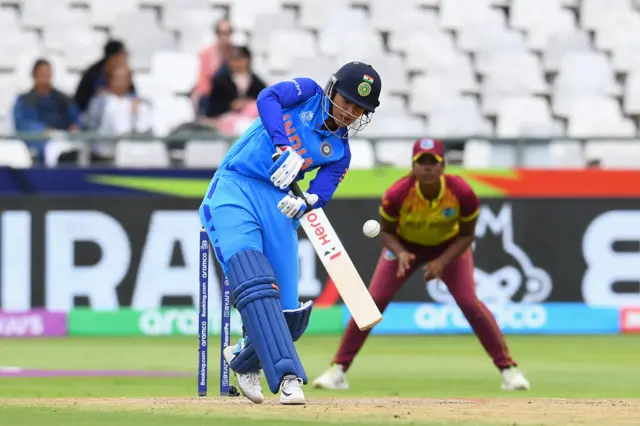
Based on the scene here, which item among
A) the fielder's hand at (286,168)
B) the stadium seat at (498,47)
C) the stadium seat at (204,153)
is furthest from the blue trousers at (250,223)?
the stadium seat at (498,47)

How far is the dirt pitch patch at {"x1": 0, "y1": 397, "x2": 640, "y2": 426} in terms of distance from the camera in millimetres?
6508

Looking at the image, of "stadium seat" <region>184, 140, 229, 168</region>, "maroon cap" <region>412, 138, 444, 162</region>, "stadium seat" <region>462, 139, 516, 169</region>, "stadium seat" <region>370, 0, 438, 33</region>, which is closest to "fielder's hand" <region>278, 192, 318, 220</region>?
"maroon cap" <region>412, 138, 444, 162</region>

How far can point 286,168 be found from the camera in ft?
22.6

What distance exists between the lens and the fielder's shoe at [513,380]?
957 centimetres

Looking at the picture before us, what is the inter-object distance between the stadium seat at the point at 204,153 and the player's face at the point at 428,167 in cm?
489

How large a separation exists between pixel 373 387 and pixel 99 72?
6226mm

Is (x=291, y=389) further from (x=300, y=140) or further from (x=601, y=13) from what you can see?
(x=601, y=13)

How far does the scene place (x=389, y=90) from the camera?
16828mm

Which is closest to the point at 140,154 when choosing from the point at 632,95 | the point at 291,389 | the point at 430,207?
the point at 430,207

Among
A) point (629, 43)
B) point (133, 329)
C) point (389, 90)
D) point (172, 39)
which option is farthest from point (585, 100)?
point (133, 329)

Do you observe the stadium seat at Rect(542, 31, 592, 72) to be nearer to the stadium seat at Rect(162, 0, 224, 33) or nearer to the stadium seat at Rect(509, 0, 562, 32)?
the stadium seat at Rect(509, 0, 562, 32)

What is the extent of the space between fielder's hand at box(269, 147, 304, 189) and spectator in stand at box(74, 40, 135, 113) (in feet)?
25.6

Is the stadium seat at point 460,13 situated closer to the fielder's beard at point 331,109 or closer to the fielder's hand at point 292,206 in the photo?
the fielder's beard at point 331,109

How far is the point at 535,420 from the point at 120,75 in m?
8.85
